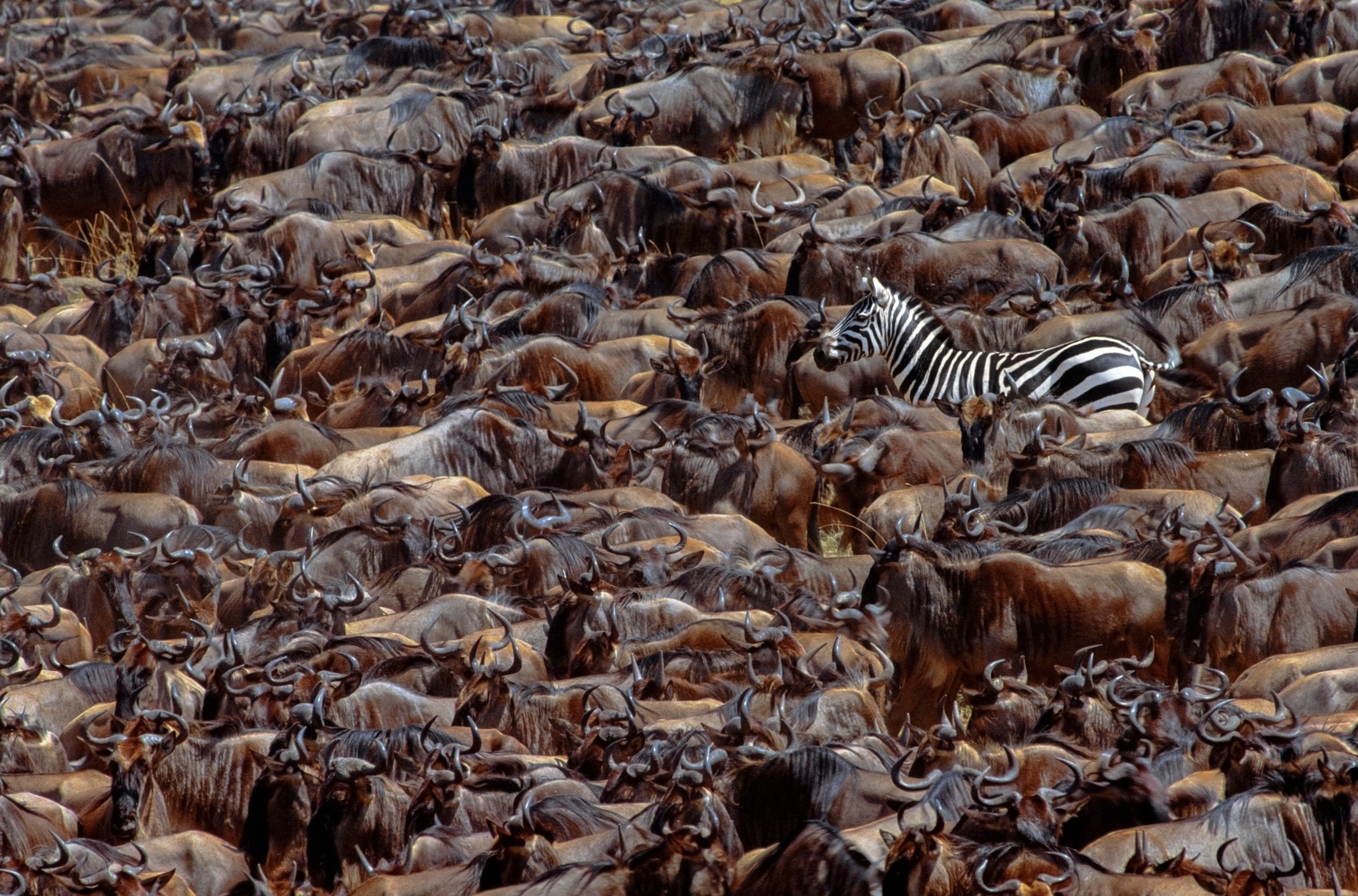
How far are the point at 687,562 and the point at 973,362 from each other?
12.9ft

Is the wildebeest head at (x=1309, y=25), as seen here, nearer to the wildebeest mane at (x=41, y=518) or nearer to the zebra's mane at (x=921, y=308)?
the zebra's mane at (x=921, y=308)

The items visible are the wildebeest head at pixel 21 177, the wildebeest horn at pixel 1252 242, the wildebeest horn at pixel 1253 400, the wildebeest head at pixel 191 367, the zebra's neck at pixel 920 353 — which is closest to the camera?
the wildebeest horn at pixel 1253 400

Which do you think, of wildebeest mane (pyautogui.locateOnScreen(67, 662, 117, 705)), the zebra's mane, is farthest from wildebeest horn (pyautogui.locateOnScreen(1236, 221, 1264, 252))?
wildebeest mane (pyautogui.locateOnScreen(67, 662, 117, 705))

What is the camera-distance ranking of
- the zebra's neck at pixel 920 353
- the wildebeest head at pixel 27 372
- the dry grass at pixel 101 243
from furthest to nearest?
the dry grass at pixel 101 243, the wildebeest head at pixel 27 372, the zebra's neck at pixel 920 353

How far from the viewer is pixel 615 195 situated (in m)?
17.6

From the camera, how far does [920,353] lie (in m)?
13.9

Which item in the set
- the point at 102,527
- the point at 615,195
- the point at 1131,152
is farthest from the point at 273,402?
the point at 1131,152

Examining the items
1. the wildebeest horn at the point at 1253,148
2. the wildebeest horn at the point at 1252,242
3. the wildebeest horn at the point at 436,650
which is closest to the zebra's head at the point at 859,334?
the wildebeest horn at the point at 1252,242

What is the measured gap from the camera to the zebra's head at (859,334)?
1357 centimetres

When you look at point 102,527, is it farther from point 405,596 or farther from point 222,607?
point 405,596

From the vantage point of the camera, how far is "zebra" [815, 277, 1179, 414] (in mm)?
12766

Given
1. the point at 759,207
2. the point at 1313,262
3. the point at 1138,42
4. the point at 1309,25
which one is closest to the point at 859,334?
the point at 1313,262

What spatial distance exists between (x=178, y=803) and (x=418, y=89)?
14.4m

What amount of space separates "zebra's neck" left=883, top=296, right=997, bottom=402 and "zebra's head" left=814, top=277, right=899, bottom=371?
7 centimetres
